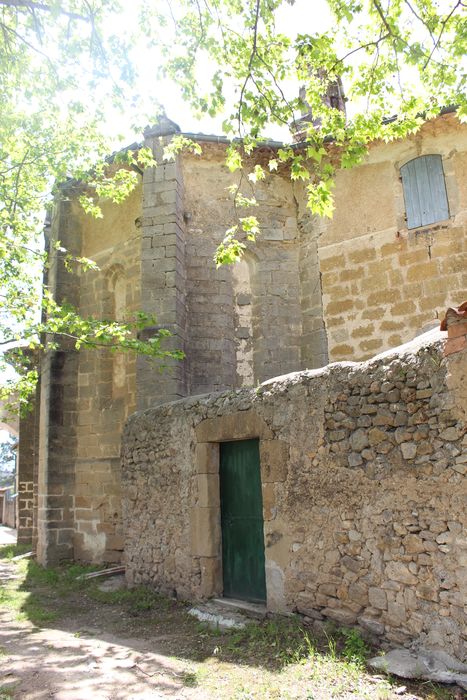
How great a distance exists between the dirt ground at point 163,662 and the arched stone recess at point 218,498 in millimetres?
443

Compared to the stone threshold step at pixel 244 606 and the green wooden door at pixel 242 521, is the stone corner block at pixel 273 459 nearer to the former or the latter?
the green wooden door at pixel 242 521

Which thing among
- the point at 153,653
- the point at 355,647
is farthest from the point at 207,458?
the point at 355,647

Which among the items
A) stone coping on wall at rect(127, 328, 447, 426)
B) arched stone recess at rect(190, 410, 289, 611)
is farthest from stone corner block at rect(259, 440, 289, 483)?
stone coping on wall at rect(127, 328, 447, 426)

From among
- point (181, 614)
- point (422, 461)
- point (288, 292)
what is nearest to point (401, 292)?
point (288, 292)

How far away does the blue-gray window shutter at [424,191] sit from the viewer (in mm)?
8336

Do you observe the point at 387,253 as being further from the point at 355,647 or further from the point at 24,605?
the point at 24,605

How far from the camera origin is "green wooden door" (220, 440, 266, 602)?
18.8ft

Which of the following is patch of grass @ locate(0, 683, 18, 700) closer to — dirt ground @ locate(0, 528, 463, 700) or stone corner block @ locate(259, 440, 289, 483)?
dirt ground @ locate(0, 528, 463, 700)

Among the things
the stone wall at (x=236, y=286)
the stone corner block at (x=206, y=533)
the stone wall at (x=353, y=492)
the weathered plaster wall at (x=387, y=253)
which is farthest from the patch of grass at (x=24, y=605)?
the weathered plaster wall at (x=387, y=253)

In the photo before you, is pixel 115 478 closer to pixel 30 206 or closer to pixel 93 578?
pixel 93 578

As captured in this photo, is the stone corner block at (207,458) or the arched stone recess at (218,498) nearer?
the arched stone recess at (218,498)

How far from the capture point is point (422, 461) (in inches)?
160

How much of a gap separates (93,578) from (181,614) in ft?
9.93

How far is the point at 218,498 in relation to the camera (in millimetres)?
6164
